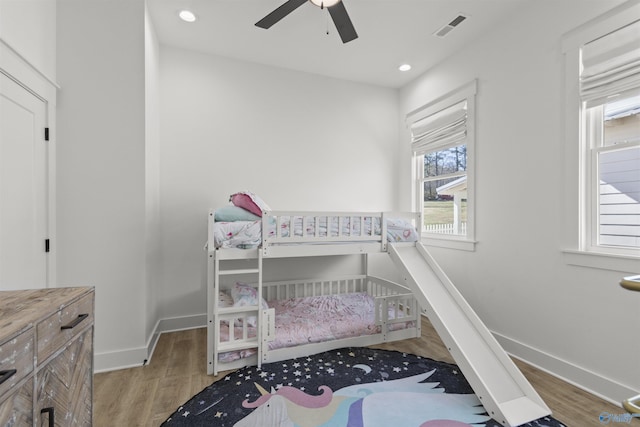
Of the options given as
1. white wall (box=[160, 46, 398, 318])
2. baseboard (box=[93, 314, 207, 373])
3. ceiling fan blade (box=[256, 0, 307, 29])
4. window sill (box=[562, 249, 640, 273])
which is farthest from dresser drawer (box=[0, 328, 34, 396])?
window sill (box=[562, 249, 640, 273])

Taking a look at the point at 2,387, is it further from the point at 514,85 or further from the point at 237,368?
the point at 514,85

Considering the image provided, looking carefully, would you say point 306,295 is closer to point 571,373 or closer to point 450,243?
point 450,243

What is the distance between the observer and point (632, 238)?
79.1 inches

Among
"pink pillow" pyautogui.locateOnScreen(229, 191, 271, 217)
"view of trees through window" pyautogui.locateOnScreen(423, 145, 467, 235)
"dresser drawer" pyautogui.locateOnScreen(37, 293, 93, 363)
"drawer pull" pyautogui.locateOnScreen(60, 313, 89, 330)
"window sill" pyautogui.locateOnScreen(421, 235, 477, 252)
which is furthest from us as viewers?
"view of trees through window" pyautogui.locateOnScreen(423, 145, 467, 235)

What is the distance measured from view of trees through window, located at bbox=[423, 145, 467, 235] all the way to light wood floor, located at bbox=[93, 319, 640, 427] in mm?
1402

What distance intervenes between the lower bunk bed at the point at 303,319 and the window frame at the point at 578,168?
1.38m

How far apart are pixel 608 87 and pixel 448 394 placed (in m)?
2.28

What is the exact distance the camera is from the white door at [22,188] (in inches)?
67.9

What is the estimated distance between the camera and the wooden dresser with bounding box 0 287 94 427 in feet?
2.77

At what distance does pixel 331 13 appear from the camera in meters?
2.18

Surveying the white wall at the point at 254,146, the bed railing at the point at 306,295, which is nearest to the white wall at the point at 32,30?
the white wall at the point at 254,146

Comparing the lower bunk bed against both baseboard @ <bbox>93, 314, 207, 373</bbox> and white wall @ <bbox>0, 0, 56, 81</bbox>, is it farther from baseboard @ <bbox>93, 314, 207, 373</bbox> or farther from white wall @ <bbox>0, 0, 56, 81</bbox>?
white wall @ <bbox>0, 0, 56, 81</bbox>

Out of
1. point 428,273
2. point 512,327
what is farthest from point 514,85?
point 512,327

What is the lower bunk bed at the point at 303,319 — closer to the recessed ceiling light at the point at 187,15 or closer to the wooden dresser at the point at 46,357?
the wooden dresser at the point at 46,357
